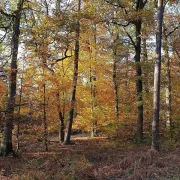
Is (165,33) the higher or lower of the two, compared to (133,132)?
higher

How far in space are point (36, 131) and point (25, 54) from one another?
4514mm

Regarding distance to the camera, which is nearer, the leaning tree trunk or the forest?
the forest

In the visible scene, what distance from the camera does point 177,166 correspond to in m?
8.80

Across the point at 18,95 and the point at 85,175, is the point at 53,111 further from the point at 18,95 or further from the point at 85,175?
the point at 85,175

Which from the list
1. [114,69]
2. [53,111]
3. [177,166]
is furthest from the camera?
[114,69]

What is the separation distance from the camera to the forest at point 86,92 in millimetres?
9703

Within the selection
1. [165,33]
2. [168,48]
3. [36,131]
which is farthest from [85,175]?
[165,33]

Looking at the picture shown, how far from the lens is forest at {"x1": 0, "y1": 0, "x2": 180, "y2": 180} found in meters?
9.70

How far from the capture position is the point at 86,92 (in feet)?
81.0

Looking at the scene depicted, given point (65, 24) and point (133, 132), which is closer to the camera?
point (65, 24)

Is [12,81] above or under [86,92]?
under

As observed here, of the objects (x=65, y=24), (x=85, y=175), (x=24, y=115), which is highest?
(x=65, y=24)

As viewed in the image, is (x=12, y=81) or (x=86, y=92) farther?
(x=86, y=92)

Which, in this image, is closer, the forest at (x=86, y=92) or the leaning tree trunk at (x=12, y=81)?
the forest at (x=86, y=92)
